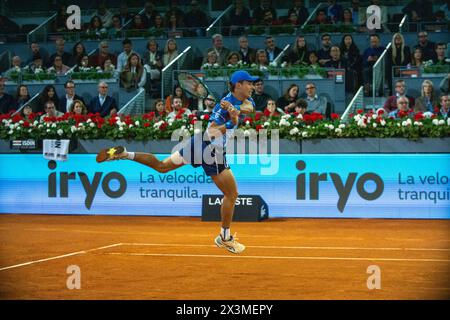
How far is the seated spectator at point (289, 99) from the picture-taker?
1667cm

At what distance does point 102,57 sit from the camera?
65.4 ft

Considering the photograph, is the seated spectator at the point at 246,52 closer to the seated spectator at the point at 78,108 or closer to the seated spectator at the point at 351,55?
the seated spectator at the point at 351,55

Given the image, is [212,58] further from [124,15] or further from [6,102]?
[6,102]

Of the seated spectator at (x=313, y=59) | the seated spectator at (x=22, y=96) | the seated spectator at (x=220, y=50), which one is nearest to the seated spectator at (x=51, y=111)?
the seated spectator at (x=22, y=96)

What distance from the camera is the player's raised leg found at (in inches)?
385

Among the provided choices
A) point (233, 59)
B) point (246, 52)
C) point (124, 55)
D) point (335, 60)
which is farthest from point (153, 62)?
point (335, 60)

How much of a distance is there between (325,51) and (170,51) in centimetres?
381


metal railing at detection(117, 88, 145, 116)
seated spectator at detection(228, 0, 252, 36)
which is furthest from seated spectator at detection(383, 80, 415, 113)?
metal railing at detection(117, 88, 145, 116)

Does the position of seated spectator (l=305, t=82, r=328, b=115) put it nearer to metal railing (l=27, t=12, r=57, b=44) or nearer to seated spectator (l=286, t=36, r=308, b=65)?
Answer: seated spectator (l=286, t=36, r=308, b=65)

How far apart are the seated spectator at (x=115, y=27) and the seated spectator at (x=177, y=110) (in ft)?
14.8

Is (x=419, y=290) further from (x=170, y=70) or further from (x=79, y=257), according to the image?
(x=170, y=70)

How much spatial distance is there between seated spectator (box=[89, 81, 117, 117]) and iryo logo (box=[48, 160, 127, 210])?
205 centimetres

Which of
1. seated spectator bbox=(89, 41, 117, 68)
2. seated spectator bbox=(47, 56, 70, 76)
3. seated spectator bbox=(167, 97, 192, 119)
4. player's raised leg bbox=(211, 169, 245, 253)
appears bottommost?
player's raised leg bbox=(211, 169, 245, 253)

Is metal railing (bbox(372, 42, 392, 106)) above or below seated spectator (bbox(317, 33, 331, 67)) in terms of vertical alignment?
below
